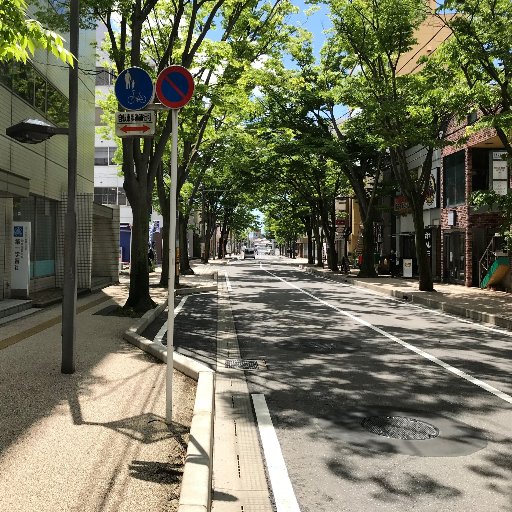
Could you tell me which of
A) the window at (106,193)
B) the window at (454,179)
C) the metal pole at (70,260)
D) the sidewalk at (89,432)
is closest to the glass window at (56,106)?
the metal pole at (70,260)

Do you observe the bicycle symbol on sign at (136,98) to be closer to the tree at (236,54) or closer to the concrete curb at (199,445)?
the concrete curb at (199,445)

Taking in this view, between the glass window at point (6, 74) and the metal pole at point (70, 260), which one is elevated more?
the glass window at point (6, 74)

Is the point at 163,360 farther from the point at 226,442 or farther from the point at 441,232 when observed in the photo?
the point at 441,232

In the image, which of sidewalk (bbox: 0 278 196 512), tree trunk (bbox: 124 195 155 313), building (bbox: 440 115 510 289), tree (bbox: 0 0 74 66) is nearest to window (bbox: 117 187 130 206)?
building (bbox: 440 115 510 289)

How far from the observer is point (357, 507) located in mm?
3480

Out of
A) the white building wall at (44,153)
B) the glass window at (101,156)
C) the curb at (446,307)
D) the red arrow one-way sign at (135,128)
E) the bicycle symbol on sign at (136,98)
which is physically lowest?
the curb at (446,307)

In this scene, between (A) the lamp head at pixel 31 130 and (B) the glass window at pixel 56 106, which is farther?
(B) the glass window at pixel 56 106

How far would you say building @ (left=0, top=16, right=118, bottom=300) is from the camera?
42.8 feet

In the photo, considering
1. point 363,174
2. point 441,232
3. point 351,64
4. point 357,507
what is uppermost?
point 351,64

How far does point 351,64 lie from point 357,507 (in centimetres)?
2419

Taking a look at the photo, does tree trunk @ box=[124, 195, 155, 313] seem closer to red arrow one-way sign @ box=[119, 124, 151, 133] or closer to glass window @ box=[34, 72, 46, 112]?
glass window @ box=[34, 72, 46, 112]

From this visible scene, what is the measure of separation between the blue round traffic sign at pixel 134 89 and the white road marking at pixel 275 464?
342 cm

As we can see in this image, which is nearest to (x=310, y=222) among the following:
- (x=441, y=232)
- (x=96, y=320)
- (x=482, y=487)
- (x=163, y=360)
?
(x=441, y=232)

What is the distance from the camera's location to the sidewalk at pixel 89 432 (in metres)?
3.33
